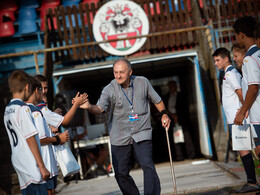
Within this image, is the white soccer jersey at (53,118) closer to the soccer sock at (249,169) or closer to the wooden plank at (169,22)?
the soccer sock at (249,169)

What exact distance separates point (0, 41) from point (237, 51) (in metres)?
9.77

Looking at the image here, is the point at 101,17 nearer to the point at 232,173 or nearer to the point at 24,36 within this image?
the point at 24,36

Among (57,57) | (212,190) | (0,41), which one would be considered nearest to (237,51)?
(212,190)

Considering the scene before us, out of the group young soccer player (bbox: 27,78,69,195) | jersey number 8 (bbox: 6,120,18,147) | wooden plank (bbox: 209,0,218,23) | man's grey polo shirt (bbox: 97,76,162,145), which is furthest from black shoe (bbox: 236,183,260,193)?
wooden plank (bbox: 209,0,218,23)

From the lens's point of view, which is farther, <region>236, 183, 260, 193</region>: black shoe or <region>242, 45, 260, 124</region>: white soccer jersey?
<region>236, 183, 260, 193</region>: black shoe

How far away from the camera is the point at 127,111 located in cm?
559

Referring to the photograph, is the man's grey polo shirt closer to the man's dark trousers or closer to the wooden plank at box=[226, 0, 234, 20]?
the man's dark trousers

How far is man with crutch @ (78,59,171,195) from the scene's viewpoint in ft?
18.1

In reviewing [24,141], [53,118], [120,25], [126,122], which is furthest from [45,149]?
[120,25]

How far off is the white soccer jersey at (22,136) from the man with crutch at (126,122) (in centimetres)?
151

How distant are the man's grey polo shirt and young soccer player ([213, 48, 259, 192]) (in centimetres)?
119

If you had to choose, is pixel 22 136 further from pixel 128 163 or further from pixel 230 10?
pixel 230 10

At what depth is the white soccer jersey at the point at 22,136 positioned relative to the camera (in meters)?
4.02

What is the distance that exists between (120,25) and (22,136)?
7740mm
